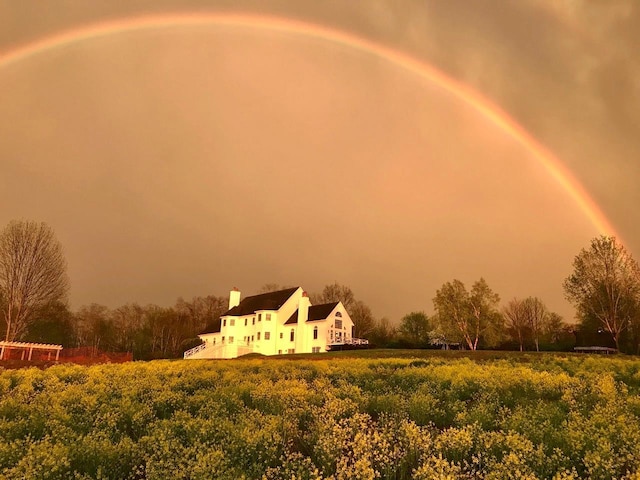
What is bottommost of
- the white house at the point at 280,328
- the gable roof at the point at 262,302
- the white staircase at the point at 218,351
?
the white staircase at the point at 218,351

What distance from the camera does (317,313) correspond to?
80.2 meters

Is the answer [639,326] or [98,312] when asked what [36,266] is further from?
[639,326]

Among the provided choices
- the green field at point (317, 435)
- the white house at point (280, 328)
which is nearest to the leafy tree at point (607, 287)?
the white house at point (280, 328)

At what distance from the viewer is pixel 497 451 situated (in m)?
8.88

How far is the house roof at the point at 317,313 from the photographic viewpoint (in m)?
78.2

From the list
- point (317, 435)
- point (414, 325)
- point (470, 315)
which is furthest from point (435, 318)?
point (317, 435)

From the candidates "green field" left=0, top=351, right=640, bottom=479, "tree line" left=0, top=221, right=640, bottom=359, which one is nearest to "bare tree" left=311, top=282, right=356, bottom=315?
"tree line" left=0, top=221, right=640, bottom=359

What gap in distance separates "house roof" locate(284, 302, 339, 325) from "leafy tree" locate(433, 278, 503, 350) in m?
18.6

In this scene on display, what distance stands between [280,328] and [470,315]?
33.3 meters

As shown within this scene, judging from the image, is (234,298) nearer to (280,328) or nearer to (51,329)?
(280,328)

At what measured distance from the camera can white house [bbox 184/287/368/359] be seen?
77000 millimetres

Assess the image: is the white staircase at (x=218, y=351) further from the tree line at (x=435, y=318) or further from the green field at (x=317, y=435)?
the green field at (x=317, y=435)

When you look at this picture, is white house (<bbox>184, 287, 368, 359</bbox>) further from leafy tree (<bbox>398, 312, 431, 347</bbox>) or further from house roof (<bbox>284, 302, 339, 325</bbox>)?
leafy tree (<bbox>398, 312, 431, 347</bbox>)

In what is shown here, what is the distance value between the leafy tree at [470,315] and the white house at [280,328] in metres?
14.7
